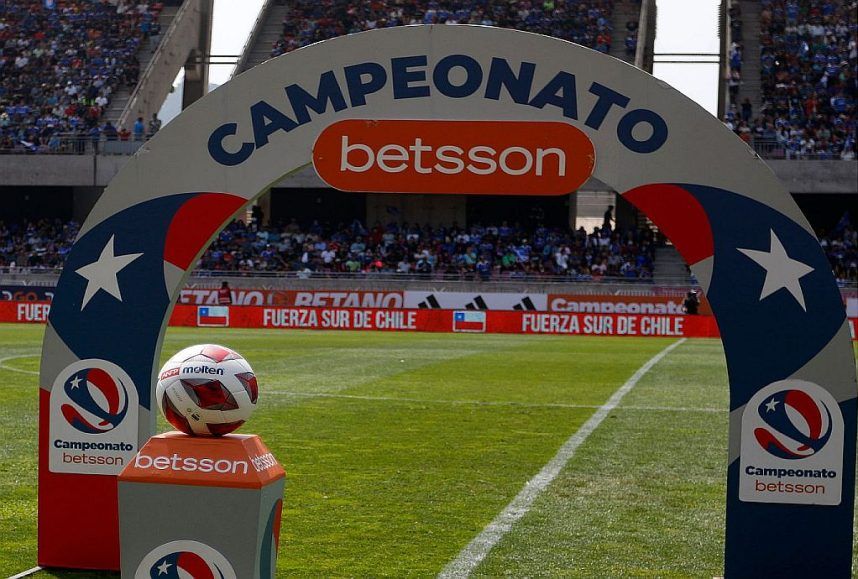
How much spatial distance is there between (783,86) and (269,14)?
69.2 ft

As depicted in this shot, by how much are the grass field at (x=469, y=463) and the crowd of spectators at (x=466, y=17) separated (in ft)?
86.0

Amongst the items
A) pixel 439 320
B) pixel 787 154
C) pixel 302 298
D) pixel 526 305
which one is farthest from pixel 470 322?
pixel 787 154

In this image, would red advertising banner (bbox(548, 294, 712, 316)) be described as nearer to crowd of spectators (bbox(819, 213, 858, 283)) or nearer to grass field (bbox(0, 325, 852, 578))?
crowd of spectators (bbox(819, 213, 858, 283))

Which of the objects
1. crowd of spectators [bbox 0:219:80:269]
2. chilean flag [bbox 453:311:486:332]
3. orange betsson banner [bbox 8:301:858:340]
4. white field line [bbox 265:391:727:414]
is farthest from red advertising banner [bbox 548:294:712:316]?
white field line [bbox 265:391:727:414]

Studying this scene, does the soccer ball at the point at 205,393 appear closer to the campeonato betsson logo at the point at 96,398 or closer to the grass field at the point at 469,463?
the campeonato betsson logo at the point at 96,398

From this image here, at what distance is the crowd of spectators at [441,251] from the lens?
39.1 meters

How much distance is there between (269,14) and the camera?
50.7m

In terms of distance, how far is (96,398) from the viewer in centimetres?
643

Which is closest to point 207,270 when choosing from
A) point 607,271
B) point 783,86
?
point 607,271

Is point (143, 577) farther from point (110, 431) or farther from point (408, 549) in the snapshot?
point (408, 549)

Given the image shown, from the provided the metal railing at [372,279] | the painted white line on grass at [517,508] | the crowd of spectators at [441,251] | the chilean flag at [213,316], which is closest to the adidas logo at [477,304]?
the metal railing at [372,279]

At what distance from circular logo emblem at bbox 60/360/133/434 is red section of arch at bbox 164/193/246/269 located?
68cm

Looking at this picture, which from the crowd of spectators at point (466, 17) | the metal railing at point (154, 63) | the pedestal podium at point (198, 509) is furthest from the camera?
the crowd of spectators at point (466, 17)

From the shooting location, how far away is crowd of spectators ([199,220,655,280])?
39094 millimetres
